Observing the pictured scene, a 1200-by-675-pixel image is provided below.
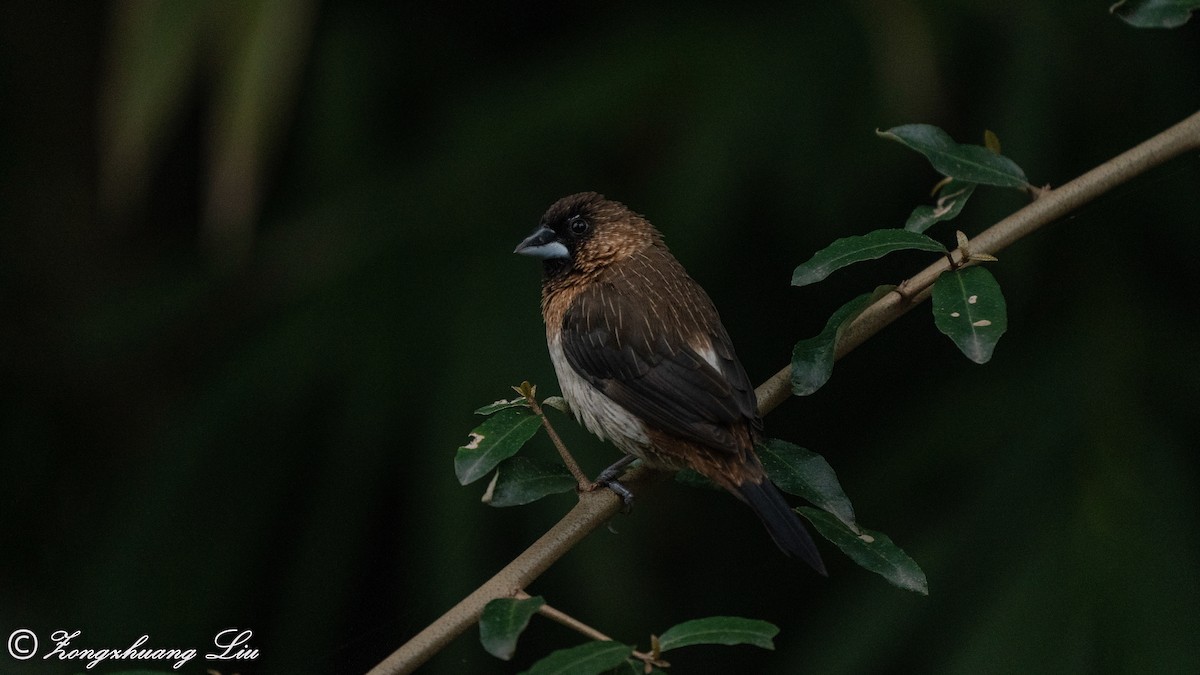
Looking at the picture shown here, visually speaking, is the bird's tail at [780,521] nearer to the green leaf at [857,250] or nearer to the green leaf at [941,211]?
the green leaf at [857,250]

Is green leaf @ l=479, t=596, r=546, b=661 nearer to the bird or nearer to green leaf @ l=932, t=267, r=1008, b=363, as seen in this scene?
the bird

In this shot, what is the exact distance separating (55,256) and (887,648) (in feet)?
8.48

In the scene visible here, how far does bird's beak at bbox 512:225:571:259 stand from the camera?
2.44m

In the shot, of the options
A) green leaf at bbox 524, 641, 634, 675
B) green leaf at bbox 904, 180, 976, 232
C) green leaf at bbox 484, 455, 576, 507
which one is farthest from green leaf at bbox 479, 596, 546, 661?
green leaf at bbox 904, 180, 976, 232

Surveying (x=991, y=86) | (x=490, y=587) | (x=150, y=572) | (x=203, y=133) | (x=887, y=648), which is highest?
(x=203, y=133)

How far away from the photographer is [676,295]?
2266 millimetres

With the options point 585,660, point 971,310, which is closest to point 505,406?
point 585,660

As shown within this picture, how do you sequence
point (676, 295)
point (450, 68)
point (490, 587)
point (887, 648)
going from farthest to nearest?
point (450, 68) < point (887, 648) < point (676, 295) < point (490, 587)

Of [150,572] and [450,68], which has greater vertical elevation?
[450,68]

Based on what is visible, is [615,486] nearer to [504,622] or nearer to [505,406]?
[505,406]

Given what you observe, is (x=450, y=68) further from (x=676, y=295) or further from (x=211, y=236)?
(x=676, y=295)

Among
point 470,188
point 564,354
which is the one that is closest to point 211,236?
point 470,188

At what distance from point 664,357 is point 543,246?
1.40 feet

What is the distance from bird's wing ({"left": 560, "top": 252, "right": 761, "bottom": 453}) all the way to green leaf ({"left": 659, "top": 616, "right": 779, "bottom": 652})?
19.8 inches
